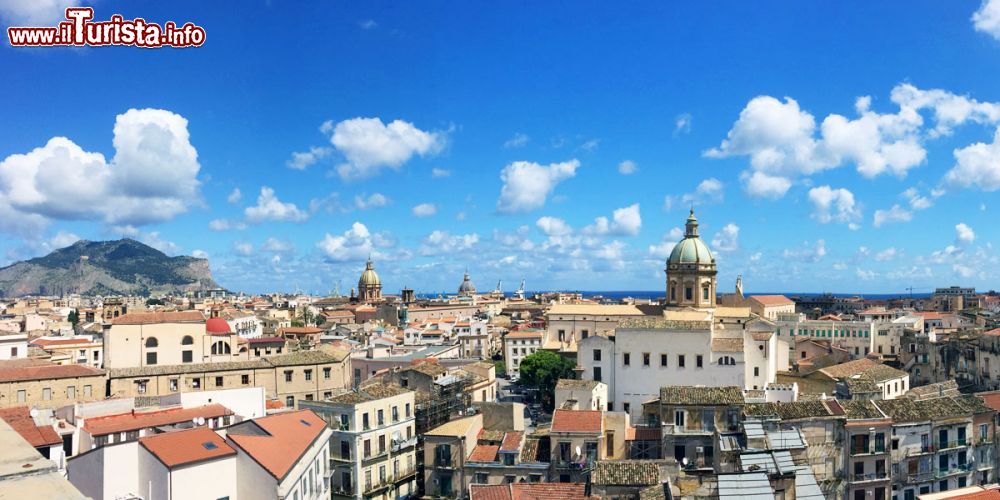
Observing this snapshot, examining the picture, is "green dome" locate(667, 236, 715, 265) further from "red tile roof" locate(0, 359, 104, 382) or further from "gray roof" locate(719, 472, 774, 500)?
"gray roof" locate(719, 472, 774, 500)

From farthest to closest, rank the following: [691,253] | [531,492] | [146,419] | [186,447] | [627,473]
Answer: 1. [691,253]
2. [146,419]
3. [627,473]
4. [531,492]
5. [186,447]

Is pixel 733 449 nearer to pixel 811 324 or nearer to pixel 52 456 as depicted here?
pixel 52 456

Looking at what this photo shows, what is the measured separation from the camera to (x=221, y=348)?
6244 cm

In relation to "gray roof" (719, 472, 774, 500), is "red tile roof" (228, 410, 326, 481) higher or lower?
lower

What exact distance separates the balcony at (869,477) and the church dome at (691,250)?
159ft

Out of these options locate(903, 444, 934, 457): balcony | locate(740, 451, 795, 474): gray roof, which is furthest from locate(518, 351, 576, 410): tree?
locate(740, 451, 795, 474): gray roof

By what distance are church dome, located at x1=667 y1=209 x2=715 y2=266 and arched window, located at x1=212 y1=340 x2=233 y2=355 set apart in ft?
161

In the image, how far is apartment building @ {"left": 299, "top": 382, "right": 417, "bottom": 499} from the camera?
38469 mm

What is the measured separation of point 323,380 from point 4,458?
1782 inches

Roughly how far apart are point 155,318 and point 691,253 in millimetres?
56270

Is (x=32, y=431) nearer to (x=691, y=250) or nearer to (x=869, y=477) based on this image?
(x=869, y=477)

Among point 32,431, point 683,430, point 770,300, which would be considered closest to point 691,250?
point 770,300

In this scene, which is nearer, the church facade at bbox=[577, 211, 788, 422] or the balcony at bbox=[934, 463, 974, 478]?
the balcony at bbox=[934, 463, 974, 478]

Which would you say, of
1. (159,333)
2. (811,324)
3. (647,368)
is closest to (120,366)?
(159,333)
